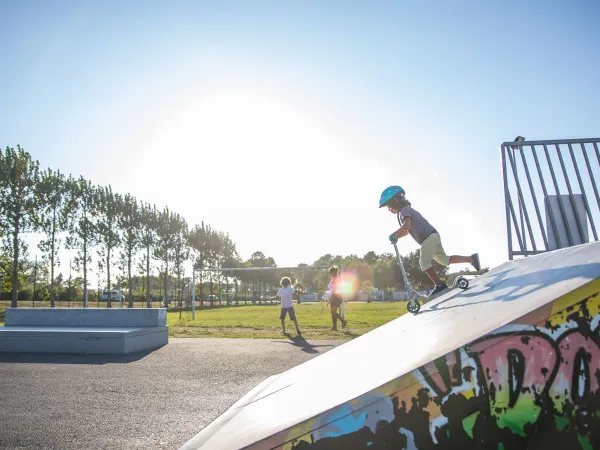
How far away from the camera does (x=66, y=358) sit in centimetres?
888

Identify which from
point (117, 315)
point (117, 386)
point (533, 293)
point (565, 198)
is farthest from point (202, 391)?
point (117, 315)

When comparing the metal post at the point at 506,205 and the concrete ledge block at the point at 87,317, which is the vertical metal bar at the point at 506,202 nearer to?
the metal post at the point at 506,205

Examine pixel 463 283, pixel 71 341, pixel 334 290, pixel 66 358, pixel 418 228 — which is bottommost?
pixel 66 358

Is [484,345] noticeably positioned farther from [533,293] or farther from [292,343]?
[292,343]

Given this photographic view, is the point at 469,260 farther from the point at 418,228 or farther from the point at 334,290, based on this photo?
the point at 334,290

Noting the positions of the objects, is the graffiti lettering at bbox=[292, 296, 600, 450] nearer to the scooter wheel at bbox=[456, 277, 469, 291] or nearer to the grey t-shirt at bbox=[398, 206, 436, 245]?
the scooter wheel at bbox=[456, 277, 469, 291]

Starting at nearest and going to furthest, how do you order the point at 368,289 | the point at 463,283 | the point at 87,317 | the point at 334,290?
the point at 463,283, the point at 87,317, the point at 334,290, the point at 368,289

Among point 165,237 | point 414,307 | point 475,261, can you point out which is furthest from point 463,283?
point 165,237

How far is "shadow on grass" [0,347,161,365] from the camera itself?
8.41m

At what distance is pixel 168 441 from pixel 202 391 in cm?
216

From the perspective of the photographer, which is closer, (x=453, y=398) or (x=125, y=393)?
(x=453, y=398)

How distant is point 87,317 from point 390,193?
981cm

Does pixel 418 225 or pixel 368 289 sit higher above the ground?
pixel 418 225

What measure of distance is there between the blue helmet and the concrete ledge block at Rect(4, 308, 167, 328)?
25.8 ft
